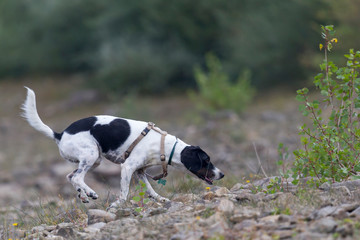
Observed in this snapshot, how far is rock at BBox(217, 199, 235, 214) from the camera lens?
14.6 ft

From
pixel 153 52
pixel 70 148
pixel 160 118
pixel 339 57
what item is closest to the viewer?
pixel 70 148

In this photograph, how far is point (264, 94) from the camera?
18031 millimetres

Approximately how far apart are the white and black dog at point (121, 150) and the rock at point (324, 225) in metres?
1.88

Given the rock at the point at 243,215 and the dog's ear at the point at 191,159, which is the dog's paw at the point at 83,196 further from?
the rock at the point at 243,215

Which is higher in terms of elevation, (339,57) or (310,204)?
(339,57)

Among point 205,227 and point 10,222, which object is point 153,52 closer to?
point 10,222

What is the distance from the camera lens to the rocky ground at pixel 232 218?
395cm

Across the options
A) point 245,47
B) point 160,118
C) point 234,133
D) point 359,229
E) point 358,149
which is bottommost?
point 359,229

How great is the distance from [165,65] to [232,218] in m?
16.0

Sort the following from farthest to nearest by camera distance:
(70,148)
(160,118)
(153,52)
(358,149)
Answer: (153,52) < (160,118) < (70,148) < (358,149)

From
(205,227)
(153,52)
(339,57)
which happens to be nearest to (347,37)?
(339,57)

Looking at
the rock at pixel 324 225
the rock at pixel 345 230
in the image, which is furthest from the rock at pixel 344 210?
A: the rock at pixel 345 230

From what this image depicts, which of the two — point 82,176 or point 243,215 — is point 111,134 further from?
point 243,215

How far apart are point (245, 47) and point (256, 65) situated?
0.70m
